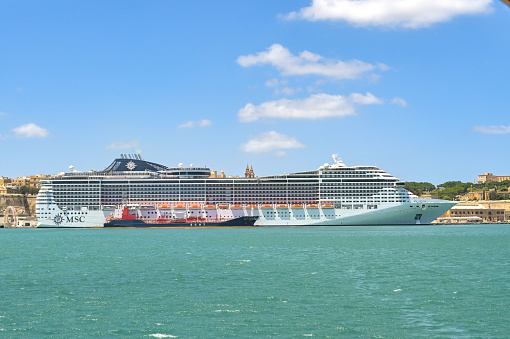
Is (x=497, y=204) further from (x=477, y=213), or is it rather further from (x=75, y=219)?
(x=75, y=219)

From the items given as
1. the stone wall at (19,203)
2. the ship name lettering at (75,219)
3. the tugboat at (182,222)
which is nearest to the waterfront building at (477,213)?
the tugboat at (182,222)

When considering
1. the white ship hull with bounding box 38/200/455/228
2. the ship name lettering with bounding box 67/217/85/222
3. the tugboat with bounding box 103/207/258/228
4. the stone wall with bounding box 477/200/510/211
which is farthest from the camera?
the stone wall with bounding box 477/200/510/211

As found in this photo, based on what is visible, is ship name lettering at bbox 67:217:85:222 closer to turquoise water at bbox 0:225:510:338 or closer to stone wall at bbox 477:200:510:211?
turquoise water at bbox 0:225:510:338

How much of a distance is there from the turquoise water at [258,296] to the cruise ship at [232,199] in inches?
2352

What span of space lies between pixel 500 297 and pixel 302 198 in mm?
80758

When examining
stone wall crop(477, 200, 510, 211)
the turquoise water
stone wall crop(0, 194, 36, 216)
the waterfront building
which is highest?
stone wall crop(0, 194, 36, 216)

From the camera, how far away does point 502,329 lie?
2062 cm

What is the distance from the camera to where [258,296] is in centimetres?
2670

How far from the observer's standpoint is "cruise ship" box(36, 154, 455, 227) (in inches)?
4099

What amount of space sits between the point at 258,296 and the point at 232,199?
83.2 meters

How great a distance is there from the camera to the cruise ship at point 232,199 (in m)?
104

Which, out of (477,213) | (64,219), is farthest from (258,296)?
(477,213)

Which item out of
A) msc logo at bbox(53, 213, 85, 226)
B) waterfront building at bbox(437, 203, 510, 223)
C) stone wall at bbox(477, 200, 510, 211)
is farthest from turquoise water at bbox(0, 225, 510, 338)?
stone wall at bbox(477, 200, 510, 211)

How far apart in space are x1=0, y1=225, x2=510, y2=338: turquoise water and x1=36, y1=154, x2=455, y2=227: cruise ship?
2352 inches
